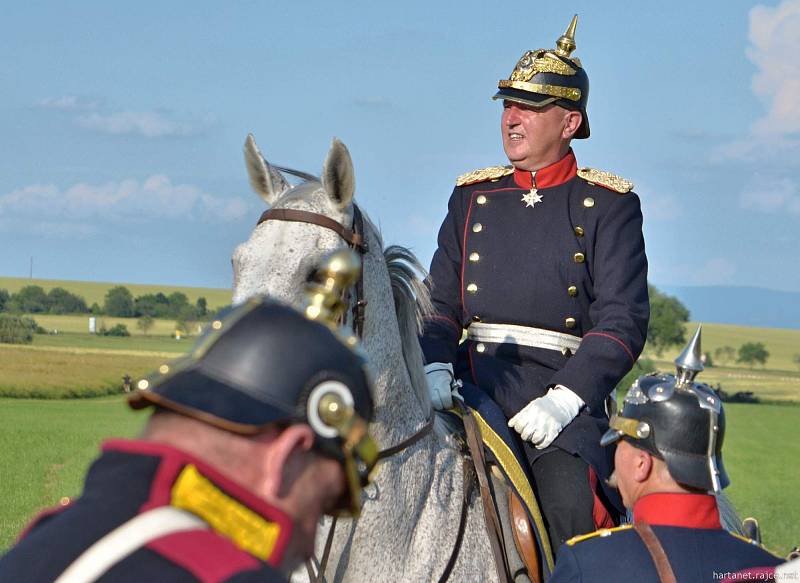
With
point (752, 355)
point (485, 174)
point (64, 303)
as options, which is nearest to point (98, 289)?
point (64, 303)

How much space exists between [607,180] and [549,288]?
0.77 meters

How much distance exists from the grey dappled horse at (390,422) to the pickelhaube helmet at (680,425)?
107cm

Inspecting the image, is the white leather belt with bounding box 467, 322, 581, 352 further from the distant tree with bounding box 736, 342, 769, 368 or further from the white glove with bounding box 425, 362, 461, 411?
the distant tree with bounding box 736, 342, 769, 368

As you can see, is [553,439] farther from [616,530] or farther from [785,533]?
[785,533]

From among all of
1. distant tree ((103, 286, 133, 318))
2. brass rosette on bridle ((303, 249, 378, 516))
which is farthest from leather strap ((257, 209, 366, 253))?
distant tree ((103, 286, 133, 318))

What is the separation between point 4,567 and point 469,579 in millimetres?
3776

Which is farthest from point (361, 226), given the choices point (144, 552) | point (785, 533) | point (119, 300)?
point (119, 300)

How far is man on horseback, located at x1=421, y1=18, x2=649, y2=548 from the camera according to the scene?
632 centimetres

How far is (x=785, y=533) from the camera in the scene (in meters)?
21.8

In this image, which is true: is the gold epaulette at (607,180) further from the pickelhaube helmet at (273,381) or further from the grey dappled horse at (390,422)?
the pickelhaube helmet at (273,381)

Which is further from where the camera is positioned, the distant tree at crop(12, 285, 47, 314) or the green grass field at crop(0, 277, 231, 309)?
the green grass field at crop(0, 277, 231, 309)

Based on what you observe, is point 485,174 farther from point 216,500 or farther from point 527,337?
point 216,500

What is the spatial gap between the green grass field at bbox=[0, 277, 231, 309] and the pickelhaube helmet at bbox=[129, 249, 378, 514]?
8879 centimetres

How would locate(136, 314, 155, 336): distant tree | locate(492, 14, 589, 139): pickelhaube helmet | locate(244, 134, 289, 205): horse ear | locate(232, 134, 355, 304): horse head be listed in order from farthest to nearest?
1. locate(136, 314, 155, 336): distant tree
2. locate(492, 14, 589, 139): pickelhaube helmet
3. locate(244, 134, 289, 205): horse ear
4. locate(232, 134, 355, 304): horse head
